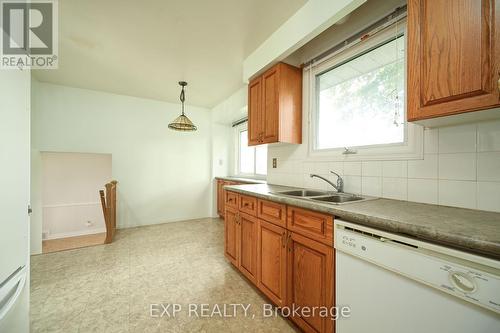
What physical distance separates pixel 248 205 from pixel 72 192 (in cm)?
367

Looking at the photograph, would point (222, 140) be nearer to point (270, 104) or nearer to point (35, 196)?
point (270, 104)

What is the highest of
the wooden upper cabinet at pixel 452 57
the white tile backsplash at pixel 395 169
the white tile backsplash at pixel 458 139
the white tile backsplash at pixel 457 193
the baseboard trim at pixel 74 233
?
the wooden upper cabinet at pixel 452 57

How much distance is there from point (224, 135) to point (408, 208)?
3964mm

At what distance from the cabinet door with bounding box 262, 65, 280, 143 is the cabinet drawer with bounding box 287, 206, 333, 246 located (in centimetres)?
91

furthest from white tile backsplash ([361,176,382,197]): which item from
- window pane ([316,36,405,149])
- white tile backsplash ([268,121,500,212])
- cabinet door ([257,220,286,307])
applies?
cabinet door ([257,220,286,307])

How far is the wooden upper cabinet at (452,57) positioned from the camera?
0.79m

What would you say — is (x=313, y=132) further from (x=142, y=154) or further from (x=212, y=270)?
(x=142, y=154)

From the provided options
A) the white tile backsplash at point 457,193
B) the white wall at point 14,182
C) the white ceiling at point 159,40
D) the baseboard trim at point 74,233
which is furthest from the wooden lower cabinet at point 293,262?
the baseboard trim at point 74,233

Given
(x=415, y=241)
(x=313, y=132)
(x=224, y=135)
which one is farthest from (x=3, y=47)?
(x=224, y=135)

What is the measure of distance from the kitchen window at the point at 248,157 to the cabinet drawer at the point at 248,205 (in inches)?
68.0

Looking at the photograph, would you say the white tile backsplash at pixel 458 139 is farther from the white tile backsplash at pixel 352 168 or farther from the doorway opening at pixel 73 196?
the doorway opening at pixel 73 196

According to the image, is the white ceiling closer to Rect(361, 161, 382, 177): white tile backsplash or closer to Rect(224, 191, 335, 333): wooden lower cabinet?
Rect(361, 161, 382, 177): white tile backsplash

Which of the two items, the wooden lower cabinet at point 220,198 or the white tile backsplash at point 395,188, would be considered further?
the wooden lower cabinet at point 220,198

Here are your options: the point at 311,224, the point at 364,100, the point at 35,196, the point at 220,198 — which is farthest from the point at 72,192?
the point at 364,100
